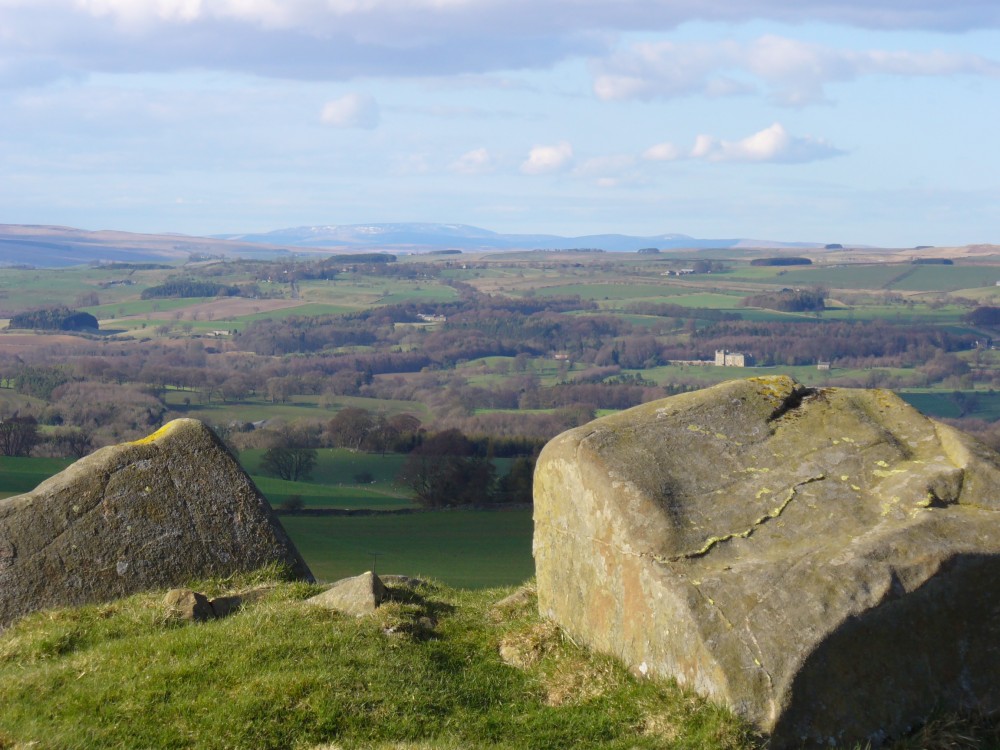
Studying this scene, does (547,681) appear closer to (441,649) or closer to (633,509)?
(441,649)

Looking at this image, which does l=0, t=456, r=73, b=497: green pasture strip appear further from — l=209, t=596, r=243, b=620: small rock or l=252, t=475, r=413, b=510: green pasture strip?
l=209, t=596, r=243, b=620: small rock

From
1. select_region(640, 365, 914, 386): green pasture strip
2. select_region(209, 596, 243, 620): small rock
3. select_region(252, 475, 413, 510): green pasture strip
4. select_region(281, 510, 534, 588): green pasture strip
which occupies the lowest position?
select_region(640, 365, 914, 386): green pasture strip

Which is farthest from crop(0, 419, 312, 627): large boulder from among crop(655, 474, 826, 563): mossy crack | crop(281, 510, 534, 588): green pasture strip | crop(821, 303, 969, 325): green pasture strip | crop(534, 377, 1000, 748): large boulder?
crop(821, 303, 969, 325): green pasture strip

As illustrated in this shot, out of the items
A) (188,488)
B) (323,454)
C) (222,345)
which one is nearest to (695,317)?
(222,345)

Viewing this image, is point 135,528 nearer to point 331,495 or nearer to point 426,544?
point 426,544

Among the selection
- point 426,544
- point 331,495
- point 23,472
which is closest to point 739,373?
point 331,495

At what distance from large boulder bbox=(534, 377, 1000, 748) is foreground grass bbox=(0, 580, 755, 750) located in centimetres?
46

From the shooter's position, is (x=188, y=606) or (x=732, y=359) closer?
(x=188, y=606)

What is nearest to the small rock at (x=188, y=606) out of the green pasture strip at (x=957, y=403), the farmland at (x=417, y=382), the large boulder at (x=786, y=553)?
the large boulder at (x=786, y=553)

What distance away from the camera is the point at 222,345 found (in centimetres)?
16825

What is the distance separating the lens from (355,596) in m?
12.0

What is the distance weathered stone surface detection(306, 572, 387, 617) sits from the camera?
11.7 meters

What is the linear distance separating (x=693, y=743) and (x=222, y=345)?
165m

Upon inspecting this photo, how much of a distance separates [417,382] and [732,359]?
41577mm
